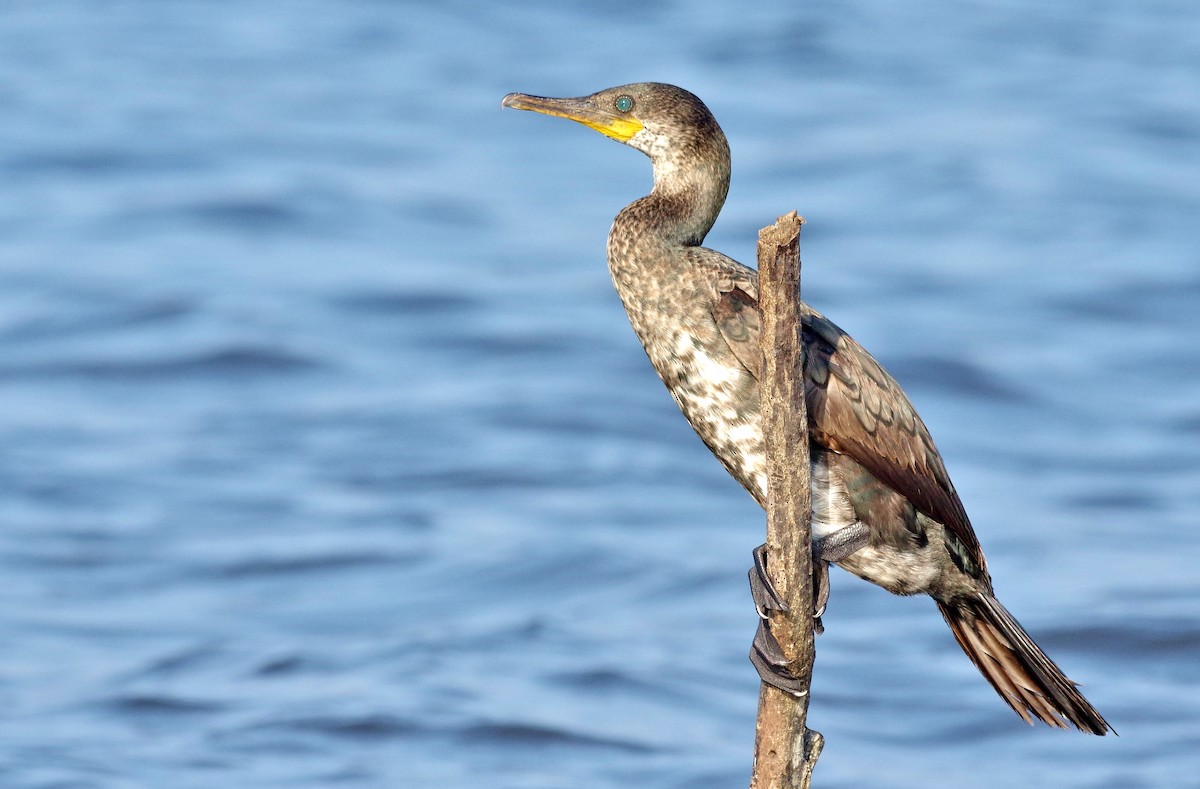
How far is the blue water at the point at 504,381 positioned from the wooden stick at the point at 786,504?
187 inches

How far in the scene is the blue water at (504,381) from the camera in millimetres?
11023

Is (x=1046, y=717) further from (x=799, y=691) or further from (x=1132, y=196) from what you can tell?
(x=1132, y=196)

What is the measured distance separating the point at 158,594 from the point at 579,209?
23.0ft

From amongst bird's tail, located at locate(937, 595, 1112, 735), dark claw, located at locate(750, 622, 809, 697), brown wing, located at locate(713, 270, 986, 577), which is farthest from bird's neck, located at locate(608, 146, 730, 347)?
bird's tail, located at locate(937, 595, 1112, 735)

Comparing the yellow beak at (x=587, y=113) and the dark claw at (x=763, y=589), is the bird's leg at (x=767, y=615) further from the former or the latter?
the yellow beak at (x=587, y=113)

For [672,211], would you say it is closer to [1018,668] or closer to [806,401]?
[806,401]

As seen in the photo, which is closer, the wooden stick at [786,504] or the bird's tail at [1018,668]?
the wooden stick at [786,504]

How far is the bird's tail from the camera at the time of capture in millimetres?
6176

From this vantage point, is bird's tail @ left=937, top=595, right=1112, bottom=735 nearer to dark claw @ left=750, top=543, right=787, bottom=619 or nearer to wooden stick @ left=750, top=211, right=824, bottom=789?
wooden stick @ left=750, top=211, right=824, bottom=789

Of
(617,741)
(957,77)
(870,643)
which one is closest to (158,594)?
(617,741)

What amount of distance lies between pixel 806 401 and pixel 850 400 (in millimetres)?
199

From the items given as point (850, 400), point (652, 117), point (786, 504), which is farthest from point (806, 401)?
point (652, 117)

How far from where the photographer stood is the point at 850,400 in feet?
19.0

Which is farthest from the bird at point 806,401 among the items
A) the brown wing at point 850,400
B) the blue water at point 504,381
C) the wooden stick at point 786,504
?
the blue water at point 504,381
